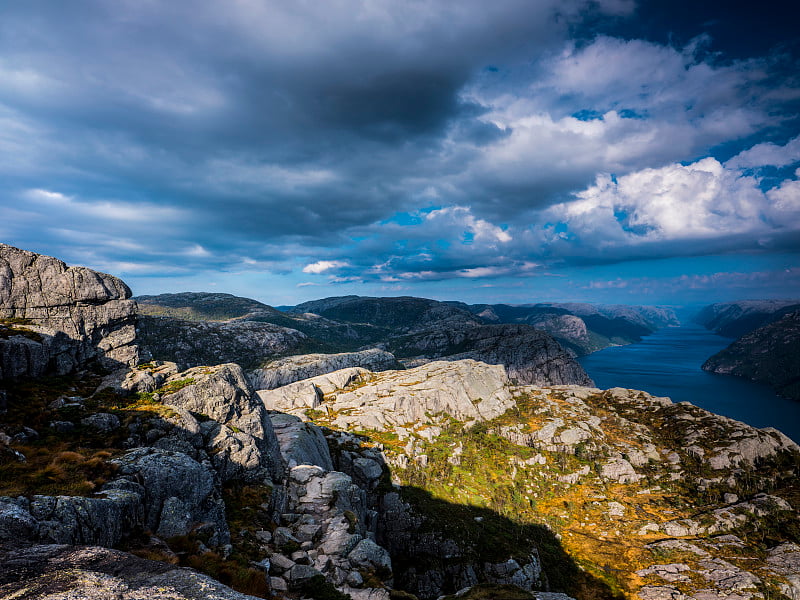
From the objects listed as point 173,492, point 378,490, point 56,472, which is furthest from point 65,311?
point 378,490

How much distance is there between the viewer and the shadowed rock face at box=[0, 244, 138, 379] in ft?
103

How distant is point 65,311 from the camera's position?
36312 millimetres

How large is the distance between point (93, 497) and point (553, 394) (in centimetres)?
21344

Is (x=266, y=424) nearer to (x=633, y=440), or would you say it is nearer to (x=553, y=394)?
(x=633, y=440)

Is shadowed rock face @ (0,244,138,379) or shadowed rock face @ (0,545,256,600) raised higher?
shadowed rock face @ (0,244,138,379)

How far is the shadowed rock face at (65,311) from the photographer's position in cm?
3142

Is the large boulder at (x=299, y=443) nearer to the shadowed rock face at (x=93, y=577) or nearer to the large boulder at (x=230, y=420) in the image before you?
the large boulder at (x=230, y=420)

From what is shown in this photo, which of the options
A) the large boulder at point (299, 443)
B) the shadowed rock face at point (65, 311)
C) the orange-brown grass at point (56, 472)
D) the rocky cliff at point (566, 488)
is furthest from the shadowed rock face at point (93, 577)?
the rocky cliff at point (566, 488)

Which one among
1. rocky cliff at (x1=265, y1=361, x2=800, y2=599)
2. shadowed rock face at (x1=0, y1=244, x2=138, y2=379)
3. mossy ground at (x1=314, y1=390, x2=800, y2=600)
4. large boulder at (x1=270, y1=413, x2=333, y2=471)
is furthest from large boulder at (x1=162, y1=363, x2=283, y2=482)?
mossy ground at (x1=314, y1=390, x2=800, y2=600)

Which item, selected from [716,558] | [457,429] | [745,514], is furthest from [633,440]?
[457,429]

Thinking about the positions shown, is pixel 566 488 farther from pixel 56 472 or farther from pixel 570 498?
pixel 56 472

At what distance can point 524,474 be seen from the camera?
13188 centimetres

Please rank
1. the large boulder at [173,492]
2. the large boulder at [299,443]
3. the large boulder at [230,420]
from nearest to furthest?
the large boulder at [173,492] < the large boulder at [230,420] < the large boulder at [299,443]

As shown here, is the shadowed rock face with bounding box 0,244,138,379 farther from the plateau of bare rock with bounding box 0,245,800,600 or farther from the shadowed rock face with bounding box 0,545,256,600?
the shadowed rock face with bounding box 0,545,256,600
